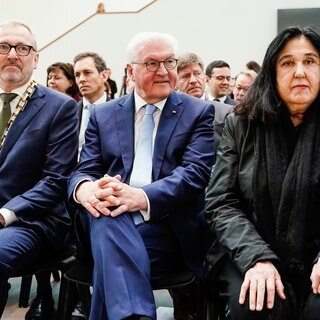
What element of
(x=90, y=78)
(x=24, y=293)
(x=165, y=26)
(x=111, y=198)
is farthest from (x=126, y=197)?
(x=165, y=26)

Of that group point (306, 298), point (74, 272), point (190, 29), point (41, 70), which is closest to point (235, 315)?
point (306, 298)

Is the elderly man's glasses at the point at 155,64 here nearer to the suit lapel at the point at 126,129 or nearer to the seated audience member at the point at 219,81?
the suit lapel at the point at 126,129

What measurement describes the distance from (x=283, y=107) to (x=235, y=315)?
2.43 ft

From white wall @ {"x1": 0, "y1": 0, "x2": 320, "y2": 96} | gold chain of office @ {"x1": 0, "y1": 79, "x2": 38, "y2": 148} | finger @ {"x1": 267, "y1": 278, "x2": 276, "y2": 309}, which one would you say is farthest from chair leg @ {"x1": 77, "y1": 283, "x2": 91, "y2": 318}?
white wall @ {"x1": 0, "y1": 0, "x2": 320, "y2": 96}

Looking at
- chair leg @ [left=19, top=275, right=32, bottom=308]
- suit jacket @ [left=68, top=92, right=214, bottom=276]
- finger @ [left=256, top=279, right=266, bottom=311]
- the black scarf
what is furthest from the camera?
chair leg @ [left=19, top=275, right=32, bottom=308]

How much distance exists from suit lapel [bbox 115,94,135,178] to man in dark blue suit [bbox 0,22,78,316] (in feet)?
0.75

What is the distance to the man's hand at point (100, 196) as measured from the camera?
173 cm

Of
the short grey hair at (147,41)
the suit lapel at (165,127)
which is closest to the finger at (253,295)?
the suit lapel at (165,127)

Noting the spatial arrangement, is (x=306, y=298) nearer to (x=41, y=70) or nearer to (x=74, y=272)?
(x=74, y=272)

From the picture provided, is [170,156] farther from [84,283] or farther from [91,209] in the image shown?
[84,283]

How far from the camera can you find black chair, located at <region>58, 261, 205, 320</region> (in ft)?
5.68

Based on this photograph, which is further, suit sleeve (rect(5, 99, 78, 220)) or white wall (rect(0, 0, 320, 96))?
white wall (rect(0, 0, 320, 96))

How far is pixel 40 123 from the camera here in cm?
212

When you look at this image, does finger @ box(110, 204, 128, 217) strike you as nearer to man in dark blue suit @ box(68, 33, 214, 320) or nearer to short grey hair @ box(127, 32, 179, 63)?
man in dark blue suit @ box(68, 33, 214, 320)
